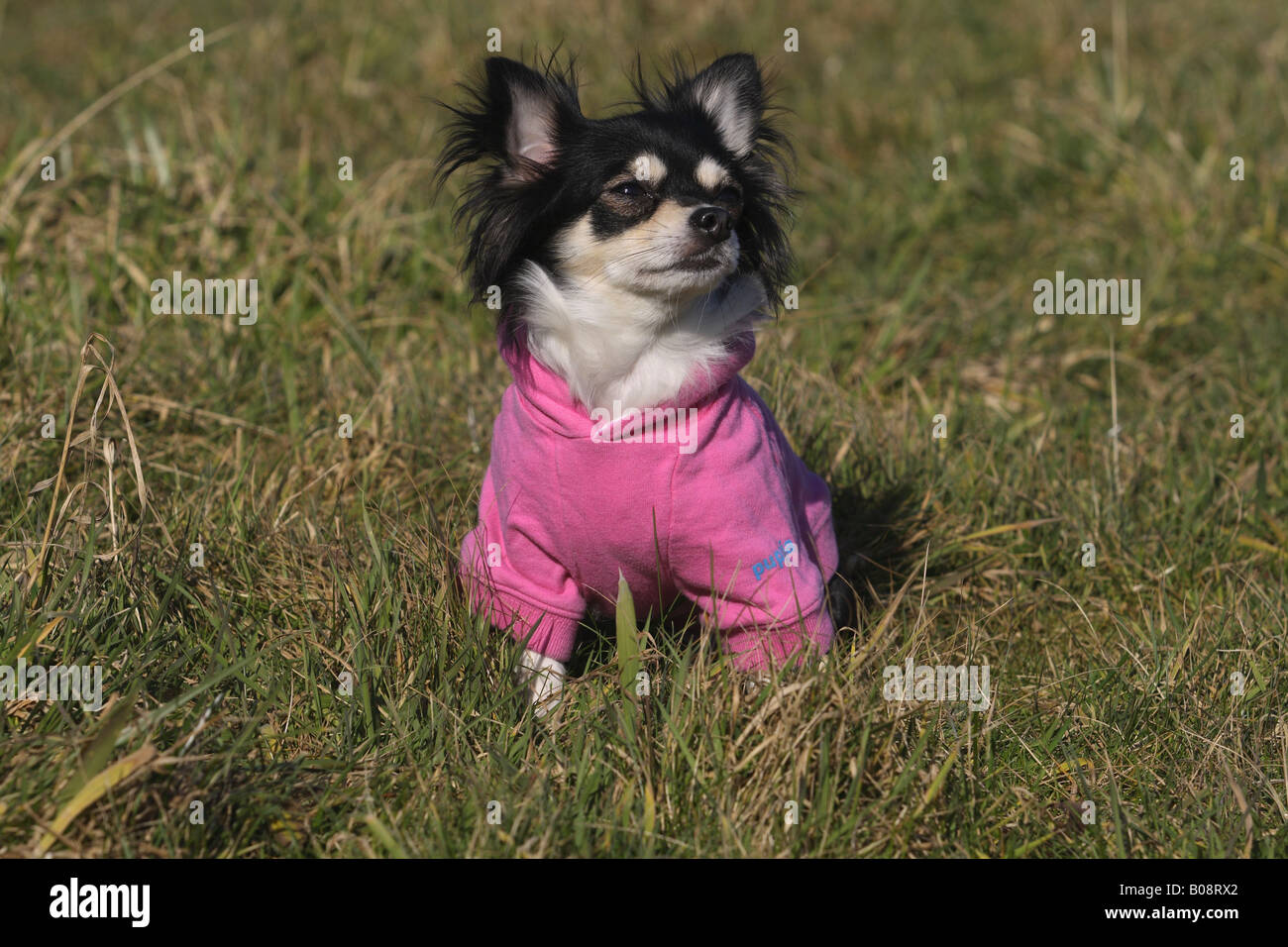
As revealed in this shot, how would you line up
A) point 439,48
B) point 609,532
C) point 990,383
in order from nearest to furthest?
point 609,532, point 990,383, point 439,48

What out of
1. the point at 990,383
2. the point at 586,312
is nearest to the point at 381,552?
the point at 586,312

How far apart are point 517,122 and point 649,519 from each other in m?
0.96

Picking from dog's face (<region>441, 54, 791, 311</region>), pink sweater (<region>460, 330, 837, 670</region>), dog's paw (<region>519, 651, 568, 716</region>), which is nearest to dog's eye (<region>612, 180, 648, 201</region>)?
dog's face (<region>441, 54, 791, 311</region>)

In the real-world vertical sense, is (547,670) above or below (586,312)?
below

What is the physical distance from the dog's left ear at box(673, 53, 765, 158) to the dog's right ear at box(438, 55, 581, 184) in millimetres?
337

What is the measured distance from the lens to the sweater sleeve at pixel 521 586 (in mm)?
2758

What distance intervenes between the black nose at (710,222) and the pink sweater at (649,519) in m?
0.27

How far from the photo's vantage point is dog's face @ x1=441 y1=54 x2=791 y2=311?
2.66 metres

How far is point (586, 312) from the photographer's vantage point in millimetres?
2738

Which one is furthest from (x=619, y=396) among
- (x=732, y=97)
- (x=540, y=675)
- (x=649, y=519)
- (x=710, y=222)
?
(x=732, y=97)

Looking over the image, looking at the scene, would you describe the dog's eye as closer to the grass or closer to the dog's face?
the dog's face
